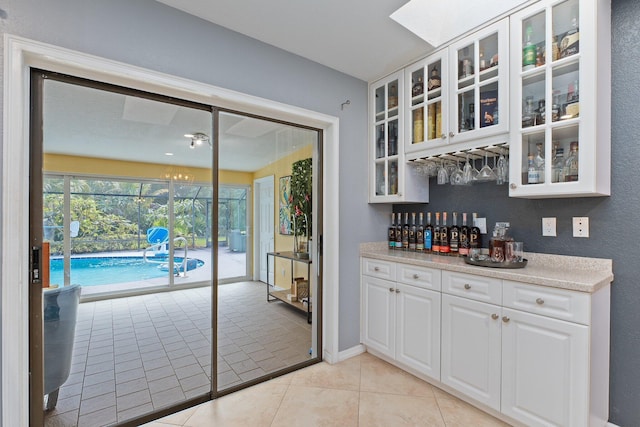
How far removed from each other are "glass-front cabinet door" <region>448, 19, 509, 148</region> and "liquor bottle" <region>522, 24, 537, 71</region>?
0.31 feet

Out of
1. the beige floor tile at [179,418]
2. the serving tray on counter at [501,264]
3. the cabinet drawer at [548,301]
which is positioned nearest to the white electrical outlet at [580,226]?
the serving tray on counter at [501,264]

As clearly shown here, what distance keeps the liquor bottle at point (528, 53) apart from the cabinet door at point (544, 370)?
4.93 feet

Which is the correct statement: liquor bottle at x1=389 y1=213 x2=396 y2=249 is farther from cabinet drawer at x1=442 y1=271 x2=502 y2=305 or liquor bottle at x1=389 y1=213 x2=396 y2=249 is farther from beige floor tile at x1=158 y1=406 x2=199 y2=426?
beige floor tile at x1=158 y1=406 x2=199 y2=426

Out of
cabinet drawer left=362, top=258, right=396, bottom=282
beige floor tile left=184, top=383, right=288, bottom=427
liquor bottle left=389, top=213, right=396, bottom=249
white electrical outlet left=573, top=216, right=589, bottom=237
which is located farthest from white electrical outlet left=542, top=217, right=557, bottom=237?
beige floor tile left=184, top=383, right=288, bottom=427

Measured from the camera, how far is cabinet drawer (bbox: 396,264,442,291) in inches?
84.4

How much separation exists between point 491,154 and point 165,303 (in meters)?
2.69

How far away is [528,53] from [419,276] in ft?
5.34

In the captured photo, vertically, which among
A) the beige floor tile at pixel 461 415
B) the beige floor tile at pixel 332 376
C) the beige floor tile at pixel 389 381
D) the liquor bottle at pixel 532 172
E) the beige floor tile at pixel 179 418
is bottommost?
the beige floor tile at pixel 332 376

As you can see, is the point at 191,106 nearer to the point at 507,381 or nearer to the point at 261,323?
the point at 261,323

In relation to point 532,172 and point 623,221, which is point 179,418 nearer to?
point 532,172

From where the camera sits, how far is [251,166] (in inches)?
97.2

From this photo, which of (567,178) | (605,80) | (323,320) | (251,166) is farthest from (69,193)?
(605,80)

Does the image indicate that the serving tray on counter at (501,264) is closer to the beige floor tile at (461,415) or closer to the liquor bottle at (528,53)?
the beige floor tile at (461,415)

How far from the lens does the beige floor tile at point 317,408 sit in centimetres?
185
